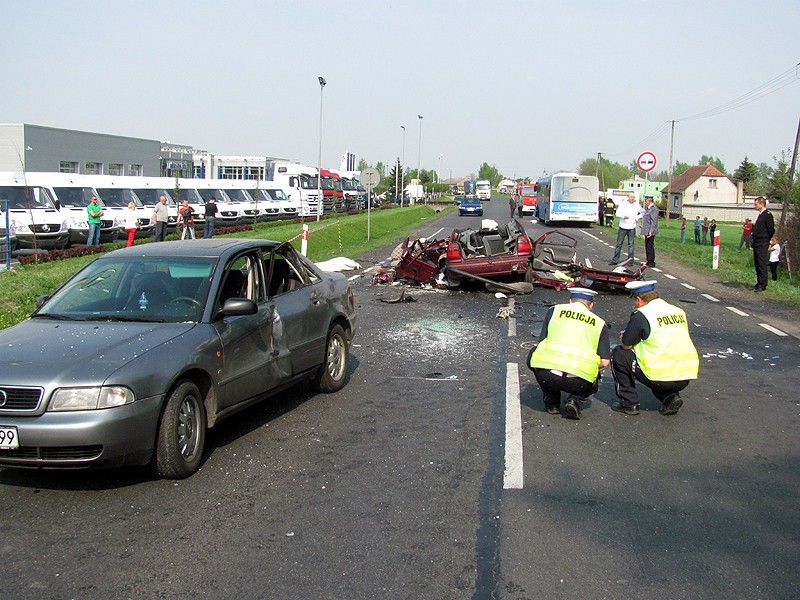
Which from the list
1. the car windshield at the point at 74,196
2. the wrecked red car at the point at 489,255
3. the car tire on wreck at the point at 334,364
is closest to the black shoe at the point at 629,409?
the car tire on wreck at the point at 334,364

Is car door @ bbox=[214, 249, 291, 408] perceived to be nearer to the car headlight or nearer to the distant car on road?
the car headlight

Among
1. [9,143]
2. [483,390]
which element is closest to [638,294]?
[483,390]

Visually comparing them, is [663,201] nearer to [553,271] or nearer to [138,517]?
[553,271]

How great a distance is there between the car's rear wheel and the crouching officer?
3.02 meters

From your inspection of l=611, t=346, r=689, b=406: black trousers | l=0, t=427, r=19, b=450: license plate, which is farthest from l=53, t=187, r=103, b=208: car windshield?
l=0, t=427, r=19, b=450: license plate

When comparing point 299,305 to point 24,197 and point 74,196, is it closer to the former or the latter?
point 24,197

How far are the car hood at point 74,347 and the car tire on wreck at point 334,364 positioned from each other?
2132mm

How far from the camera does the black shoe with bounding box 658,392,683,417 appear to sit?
753cm

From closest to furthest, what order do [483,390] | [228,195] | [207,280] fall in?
1. [207,280]
2. [483,390]
3. [228,195]

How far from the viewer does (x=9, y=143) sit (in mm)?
44938

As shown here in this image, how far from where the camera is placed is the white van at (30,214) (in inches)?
881

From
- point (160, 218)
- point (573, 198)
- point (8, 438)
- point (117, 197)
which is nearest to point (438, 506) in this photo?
point (8, 438)

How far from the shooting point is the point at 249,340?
6.64m

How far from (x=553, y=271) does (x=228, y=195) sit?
2427 centimetres
